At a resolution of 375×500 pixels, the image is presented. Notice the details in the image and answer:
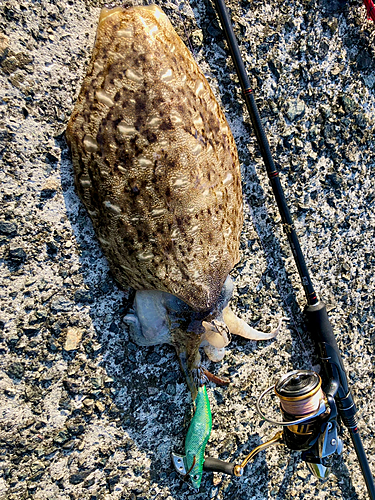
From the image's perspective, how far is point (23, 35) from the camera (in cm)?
171

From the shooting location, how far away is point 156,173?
1.64 m

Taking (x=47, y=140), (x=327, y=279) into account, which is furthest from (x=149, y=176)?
(x=327, y=279)

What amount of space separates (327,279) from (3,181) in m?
1.92

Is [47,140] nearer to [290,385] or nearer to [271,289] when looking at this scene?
[271,289]

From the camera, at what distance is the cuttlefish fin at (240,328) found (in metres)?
2.13

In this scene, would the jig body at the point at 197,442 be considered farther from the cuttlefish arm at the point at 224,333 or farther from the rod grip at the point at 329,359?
the rod grip at the point at 329,359

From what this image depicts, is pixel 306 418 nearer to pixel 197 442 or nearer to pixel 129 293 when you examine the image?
pixel 197 442

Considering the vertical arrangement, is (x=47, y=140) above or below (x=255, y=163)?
above

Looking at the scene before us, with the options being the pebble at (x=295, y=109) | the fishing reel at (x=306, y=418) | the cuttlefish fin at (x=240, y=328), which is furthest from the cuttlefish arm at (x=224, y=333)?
the pebble at (x=295, y=109)

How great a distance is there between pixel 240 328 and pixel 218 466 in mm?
726

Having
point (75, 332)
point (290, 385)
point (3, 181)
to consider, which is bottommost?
point (290, 385)

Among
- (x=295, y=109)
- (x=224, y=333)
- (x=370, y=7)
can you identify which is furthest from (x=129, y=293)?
(x=370, y=7)

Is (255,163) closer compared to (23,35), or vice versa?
(23,35)

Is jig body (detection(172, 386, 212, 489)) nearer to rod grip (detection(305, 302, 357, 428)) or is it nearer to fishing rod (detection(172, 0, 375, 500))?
fishing rod (detection(172, 0, 375, 500))
